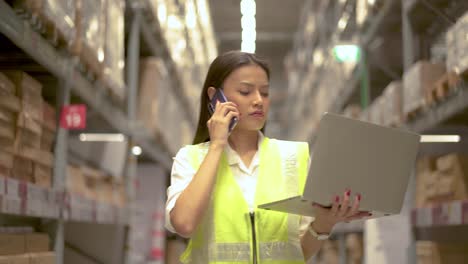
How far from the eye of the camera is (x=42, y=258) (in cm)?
326

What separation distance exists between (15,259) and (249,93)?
1.30 meters

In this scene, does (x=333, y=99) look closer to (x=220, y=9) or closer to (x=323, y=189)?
(x=220, y=9)

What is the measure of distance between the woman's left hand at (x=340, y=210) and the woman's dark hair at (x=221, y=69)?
24.5 inches

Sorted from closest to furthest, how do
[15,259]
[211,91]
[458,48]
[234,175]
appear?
[234,175], [211,91], [15,259], [458,48]

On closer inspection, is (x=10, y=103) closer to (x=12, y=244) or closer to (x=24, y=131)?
(x=24, y=131)

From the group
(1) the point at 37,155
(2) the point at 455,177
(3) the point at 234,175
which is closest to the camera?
(3) the point at 234,175

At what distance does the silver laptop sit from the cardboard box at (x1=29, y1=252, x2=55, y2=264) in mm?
1485

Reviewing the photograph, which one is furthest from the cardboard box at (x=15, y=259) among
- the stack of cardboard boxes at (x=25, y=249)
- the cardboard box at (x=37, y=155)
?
the cardboard box at (x=37, y=155)

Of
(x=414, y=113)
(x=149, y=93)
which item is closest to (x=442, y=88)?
(x=414, y=113)

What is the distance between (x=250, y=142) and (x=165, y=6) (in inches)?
197

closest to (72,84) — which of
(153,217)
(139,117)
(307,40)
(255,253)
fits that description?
(255,253)

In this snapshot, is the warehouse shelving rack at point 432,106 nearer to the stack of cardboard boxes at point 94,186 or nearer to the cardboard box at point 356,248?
the cardboard box at point 356,248

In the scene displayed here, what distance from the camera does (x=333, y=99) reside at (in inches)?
378

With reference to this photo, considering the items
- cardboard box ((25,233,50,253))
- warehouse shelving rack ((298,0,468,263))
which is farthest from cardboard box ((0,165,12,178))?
warehouse shelving rack ((298,0,468,263))
